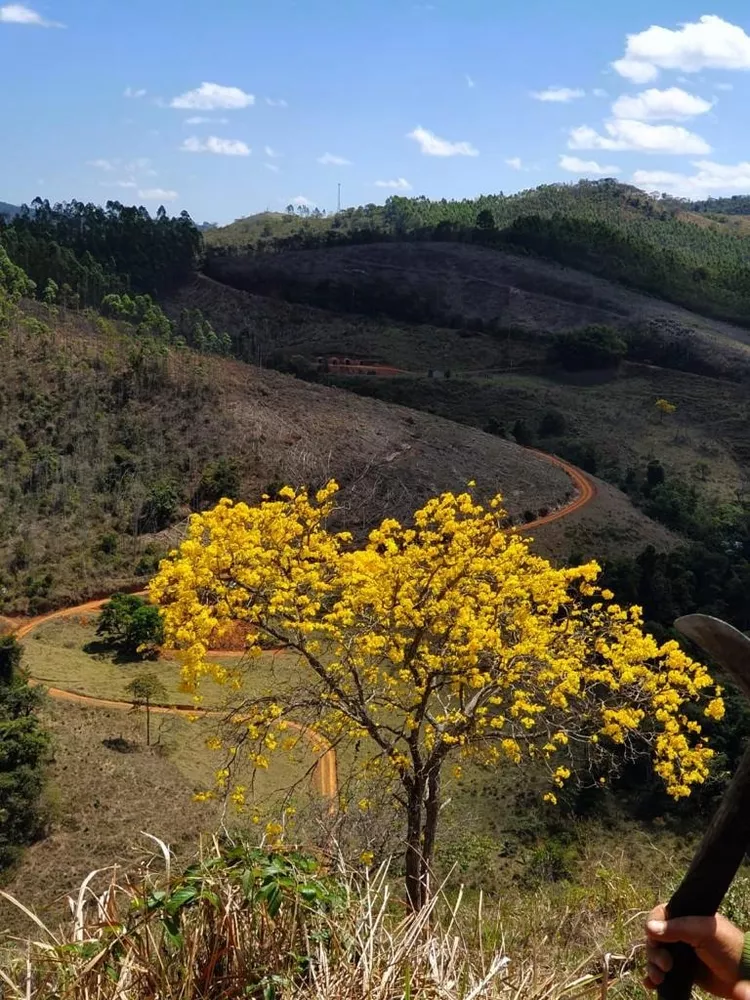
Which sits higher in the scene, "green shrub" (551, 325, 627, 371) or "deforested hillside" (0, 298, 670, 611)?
"green shrub" (551, 325, 627, 371)

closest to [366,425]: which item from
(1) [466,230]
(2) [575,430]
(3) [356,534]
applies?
(3) [356,534]

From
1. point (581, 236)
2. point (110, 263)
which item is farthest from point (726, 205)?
point (110, 263)

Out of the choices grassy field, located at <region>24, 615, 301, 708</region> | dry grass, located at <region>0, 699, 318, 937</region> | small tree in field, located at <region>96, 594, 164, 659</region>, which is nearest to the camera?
dry grass, located at <region>0, 699, 318, 937</region>

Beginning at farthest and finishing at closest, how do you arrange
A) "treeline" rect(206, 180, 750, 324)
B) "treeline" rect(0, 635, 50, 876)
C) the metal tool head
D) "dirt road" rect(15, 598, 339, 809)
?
"treeline" rect(206, 180, 750, 324), "dirt road" rect(15, 598, 339, 809), "treeline" rect(0, 635, 50, 876), the metal tool head

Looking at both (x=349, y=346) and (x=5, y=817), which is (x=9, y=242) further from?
(x=5, y=817)

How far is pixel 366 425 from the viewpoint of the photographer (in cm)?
3650

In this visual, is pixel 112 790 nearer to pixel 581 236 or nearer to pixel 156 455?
pixel 156 455

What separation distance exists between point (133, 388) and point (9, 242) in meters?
29.8

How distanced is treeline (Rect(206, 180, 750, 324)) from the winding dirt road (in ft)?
123

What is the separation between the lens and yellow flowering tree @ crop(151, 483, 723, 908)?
8.14 meters

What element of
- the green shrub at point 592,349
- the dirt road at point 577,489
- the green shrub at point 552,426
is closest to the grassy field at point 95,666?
the dirt road at point 577,489

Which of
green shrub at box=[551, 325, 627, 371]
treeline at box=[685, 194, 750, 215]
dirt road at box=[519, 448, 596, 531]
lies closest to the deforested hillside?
dirt road at box=[519, 448, 596, 531]

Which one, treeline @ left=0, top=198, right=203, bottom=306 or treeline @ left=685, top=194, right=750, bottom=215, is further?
treeline @ left=685, top=194, right=750, bottom=215

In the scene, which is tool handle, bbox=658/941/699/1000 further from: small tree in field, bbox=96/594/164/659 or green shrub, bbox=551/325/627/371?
green shrub, bbox=551/325/627/371
